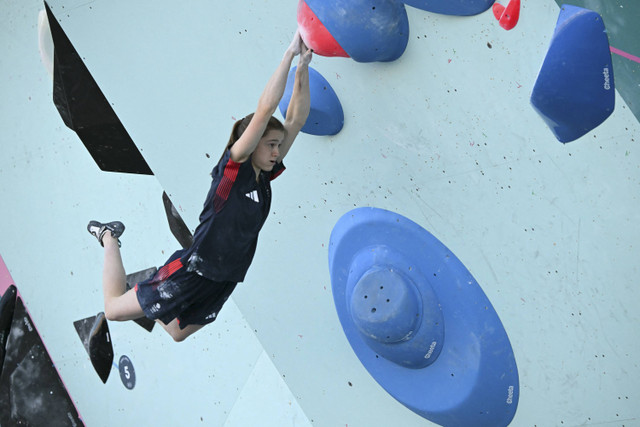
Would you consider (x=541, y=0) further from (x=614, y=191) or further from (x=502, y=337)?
(x=502, y=337)

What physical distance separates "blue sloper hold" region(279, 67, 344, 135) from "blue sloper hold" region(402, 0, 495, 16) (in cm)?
36

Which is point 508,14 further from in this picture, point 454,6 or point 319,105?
point 319,105

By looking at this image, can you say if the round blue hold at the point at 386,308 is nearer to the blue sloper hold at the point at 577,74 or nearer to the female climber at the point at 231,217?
the female climber at the point at 231,217

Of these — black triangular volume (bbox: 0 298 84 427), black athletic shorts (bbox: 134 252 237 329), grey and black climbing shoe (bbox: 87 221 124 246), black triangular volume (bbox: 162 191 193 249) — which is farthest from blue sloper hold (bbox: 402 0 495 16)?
black triangular volume (bbox: 0 298 84 427)

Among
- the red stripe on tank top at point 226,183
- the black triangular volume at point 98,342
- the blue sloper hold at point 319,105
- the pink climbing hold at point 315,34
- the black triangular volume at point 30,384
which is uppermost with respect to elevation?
the pink climbing hold at point 315,34

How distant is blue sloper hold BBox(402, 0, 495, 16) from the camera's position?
1885 mm

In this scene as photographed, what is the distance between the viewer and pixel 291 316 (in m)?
2.53

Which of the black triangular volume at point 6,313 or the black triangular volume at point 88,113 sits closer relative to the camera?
the black triangular volume at point 88,113

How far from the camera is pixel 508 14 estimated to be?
186cm

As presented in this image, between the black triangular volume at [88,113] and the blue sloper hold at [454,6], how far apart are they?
4.58 feet

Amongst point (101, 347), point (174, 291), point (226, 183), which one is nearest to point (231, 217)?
point (226, 183)

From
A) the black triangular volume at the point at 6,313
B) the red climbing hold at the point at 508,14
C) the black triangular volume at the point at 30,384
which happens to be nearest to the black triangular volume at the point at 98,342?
the black triangular volume at the point at 30,384

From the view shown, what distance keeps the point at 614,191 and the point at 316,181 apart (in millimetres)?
860

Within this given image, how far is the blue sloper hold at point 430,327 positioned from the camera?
6.77ft
